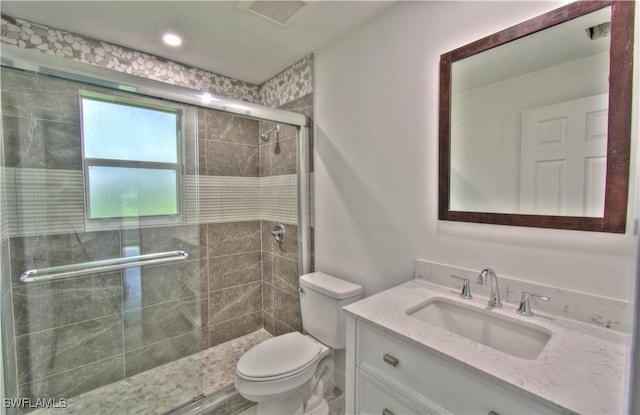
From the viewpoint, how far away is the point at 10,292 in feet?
4.89

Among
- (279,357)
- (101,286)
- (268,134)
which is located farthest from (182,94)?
(279,357)

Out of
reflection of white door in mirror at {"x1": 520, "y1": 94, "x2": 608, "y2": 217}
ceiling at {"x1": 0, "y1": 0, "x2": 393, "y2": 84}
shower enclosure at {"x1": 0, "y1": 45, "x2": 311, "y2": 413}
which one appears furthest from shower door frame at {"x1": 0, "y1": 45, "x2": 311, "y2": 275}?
reflection of white door in mirror at {"x1": 520, "y1": 94, "x2": 608, "y2": 217}

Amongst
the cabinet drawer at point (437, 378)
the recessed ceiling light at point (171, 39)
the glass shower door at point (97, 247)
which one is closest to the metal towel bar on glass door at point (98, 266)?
the glass shower door at point (97, 247)

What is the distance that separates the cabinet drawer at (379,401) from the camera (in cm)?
94

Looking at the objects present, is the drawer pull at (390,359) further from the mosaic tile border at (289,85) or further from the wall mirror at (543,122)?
the mosaic tile border at (289,85)

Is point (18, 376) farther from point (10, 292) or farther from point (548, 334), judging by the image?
point (548, 334)

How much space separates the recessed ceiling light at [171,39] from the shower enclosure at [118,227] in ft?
1.44

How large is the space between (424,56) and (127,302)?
2.32 metres

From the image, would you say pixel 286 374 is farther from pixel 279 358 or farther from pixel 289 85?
pixel 289 85

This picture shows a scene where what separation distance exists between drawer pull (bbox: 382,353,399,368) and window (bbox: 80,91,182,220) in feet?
5.49

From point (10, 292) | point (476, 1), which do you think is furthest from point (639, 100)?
point (10, 292)

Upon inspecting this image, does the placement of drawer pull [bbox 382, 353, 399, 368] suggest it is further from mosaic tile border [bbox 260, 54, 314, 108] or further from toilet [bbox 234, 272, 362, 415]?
mosaic tile border [bbox 260, 54, 314, 108]

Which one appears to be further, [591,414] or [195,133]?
[195,133]

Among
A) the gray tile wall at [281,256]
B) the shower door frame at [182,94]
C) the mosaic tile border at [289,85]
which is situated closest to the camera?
the shower door frame at [182,94]
